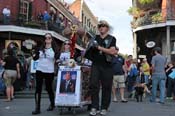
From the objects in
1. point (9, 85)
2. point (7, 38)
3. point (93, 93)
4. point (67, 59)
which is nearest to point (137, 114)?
point (93, 93)

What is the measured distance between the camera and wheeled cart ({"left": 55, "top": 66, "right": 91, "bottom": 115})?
10.0 m

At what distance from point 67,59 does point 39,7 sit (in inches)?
1167

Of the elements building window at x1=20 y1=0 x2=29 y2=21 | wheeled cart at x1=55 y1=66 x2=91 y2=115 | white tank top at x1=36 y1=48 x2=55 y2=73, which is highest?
building window at x1=20 y1=0 x2=29 y2=21

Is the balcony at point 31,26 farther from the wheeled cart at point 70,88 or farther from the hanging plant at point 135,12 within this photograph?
the wheeled cart at point 70,88

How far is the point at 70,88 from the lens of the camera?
10180 mm

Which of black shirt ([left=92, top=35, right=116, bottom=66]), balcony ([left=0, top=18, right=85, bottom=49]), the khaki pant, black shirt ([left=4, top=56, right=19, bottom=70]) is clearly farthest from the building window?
black shirt ([left=92, top=35, right=116, bottom=66])

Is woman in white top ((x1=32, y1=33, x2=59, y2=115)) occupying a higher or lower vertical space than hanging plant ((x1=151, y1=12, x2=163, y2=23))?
lower

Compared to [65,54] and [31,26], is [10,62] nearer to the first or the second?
[65,54]

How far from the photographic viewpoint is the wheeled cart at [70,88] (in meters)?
10.0

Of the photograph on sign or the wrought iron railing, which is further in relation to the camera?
the wrought iron railing

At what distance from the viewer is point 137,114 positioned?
34.4 feet

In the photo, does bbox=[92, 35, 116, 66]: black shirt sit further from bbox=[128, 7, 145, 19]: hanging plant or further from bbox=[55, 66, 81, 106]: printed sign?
bbox=[128, 7, 145, 19]: hanging plant

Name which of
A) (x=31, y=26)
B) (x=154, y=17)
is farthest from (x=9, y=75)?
(x=154, y=17)

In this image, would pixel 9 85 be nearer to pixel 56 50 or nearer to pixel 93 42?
pixel 56 50
